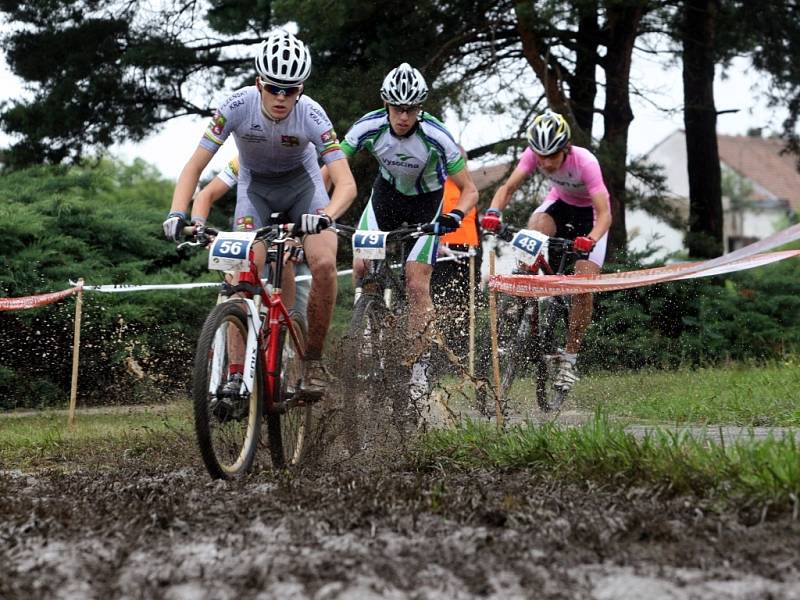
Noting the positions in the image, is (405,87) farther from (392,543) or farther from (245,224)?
(392,543)

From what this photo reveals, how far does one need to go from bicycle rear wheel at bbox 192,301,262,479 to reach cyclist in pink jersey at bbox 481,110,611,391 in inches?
161

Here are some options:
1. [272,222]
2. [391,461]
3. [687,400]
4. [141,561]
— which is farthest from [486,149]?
[141,561]

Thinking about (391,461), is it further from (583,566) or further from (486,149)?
(486,149)

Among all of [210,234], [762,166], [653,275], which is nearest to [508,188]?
[653,275]

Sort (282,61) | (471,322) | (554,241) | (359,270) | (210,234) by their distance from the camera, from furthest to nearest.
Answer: (471,322), (554,241), (359,270), (282,61), (210,234)

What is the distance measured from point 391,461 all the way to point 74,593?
9.98 feet

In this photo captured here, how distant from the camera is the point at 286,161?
765cm

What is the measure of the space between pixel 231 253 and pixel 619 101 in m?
12.5

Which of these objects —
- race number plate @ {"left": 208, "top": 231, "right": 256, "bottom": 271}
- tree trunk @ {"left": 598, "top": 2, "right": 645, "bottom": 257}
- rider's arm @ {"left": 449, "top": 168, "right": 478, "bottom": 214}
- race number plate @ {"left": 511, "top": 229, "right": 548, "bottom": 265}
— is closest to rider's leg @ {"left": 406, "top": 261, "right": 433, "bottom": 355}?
rider's arm @ {"left": 449, "top": 168, "right": 478, "bottom": 214}

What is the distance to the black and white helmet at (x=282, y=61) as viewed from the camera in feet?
22.8

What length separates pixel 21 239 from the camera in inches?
531

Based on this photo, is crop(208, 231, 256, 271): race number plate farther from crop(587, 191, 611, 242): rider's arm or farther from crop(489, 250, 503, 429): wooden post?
crop(587, 191, 611, 242): rider's arm

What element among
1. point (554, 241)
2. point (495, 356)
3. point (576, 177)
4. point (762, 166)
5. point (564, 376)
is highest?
point (762, 166)

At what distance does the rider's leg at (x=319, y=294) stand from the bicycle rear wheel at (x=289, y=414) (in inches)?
2.7
